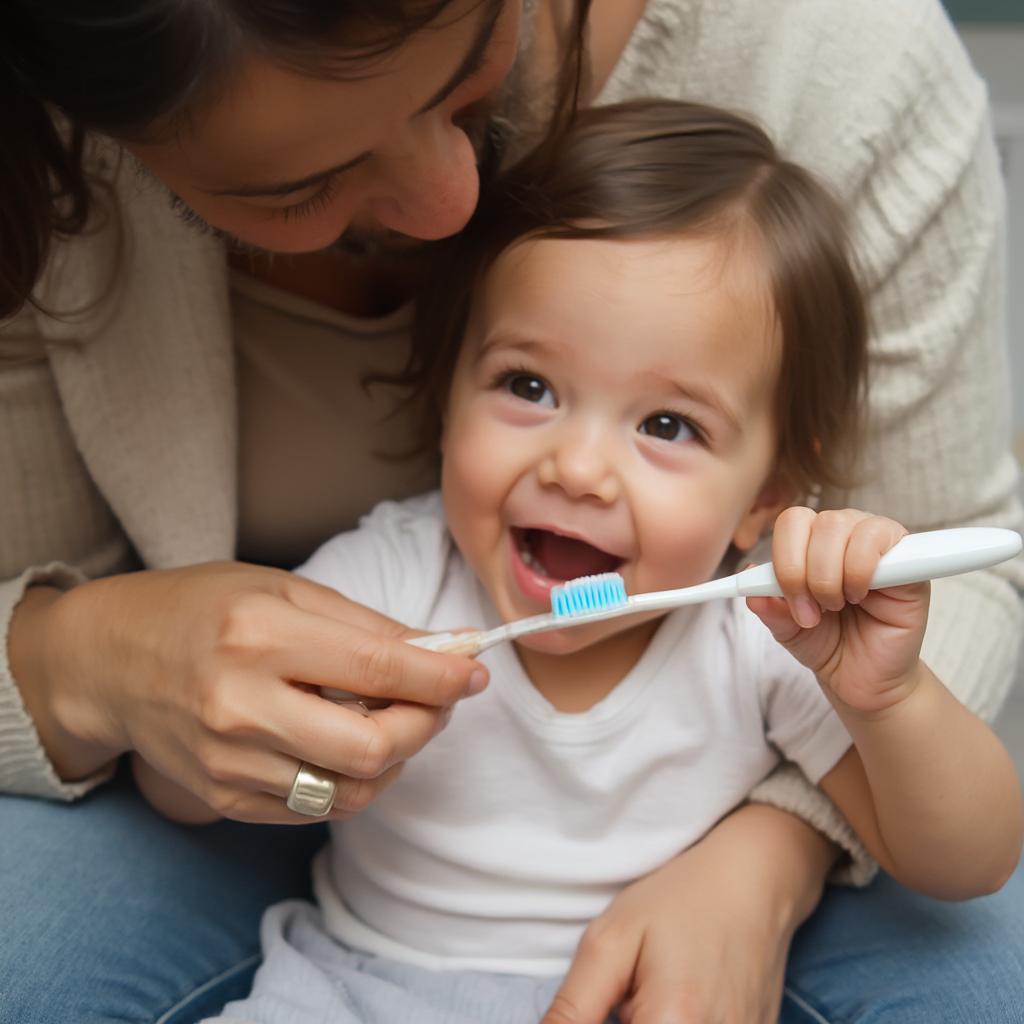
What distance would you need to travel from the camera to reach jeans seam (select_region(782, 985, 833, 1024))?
83 centimetres

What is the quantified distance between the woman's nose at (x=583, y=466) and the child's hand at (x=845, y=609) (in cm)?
13

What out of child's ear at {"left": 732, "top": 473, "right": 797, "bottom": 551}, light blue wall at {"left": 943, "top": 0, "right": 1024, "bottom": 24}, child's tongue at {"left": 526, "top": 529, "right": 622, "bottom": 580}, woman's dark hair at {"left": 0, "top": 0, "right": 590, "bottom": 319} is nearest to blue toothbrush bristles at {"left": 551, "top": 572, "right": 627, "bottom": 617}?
child's tongue at {"left": 526, "top": 529, "right": 622, "bottom": 580}

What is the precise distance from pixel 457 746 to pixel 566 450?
271mm

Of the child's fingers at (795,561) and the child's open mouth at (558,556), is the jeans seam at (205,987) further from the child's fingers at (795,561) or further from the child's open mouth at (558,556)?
the child's fingers at (795,561)

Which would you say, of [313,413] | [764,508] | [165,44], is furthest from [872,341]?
[165,44]

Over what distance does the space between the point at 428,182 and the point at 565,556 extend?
29 cm

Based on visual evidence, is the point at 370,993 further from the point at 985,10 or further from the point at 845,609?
the point at 985,10

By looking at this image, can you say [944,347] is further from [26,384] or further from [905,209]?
[26,384]

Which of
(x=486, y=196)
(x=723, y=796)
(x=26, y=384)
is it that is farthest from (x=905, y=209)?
(x=26, y=384)

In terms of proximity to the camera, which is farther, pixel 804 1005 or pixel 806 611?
pixel 804 1005

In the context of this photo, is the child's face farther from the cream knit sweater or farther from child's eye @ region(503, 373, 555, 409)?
the cream knit sweater

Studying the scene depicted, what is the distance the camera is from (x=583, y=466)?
2.53 feet

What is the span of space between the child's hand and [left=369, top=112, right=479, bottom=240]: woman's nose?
29 cm

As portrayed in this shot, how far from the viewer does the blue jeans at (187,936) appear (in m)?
0.78
